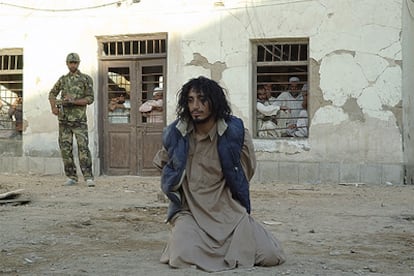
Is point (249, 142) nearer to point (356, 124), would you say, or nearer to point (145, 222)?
point (145, 222)

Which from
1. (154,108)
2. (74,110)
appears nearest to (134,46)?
(154,108)

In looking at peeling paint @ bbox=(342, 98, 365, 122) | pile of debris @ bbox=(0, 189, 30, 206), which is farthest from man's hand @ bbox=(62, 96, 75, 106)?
peeling paint @ bbox=(342, 98, 365, 122)

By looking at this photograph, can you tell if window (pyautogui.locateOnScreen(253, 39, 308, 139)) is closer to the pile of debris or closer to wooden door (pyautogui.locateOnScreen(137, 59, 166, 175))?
wooden door (pyautogui.locateOnScreen(137, 59, 166, 175))

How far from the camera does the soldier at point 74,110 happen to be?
34.6ft

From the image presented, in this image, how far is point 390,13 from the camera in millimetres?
11289

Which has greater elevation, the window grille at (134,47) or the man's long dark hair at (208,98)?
the window grille at (134,47)

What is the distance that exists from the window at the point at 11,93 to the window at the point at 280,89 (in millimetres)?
5226

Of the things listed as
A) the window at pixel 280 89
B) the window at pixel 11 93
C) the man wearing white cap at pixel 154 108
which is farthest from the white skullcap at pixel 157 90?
the window at pixel 11 93

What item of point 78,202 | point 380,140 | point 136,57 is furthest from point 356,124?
point 78,202

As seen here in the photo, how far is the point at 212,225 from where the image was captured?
468 centimetres

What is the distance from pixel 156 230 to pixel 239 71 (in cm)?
617

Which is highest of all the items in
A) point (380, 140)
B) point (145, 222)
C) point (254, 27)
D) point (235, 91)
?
point (254, 27)

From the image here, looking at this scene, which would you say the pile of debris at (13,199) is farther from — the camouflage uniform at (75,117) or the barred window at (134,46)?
the barred window at (134,46)

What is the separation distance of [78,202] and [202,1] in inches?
207
